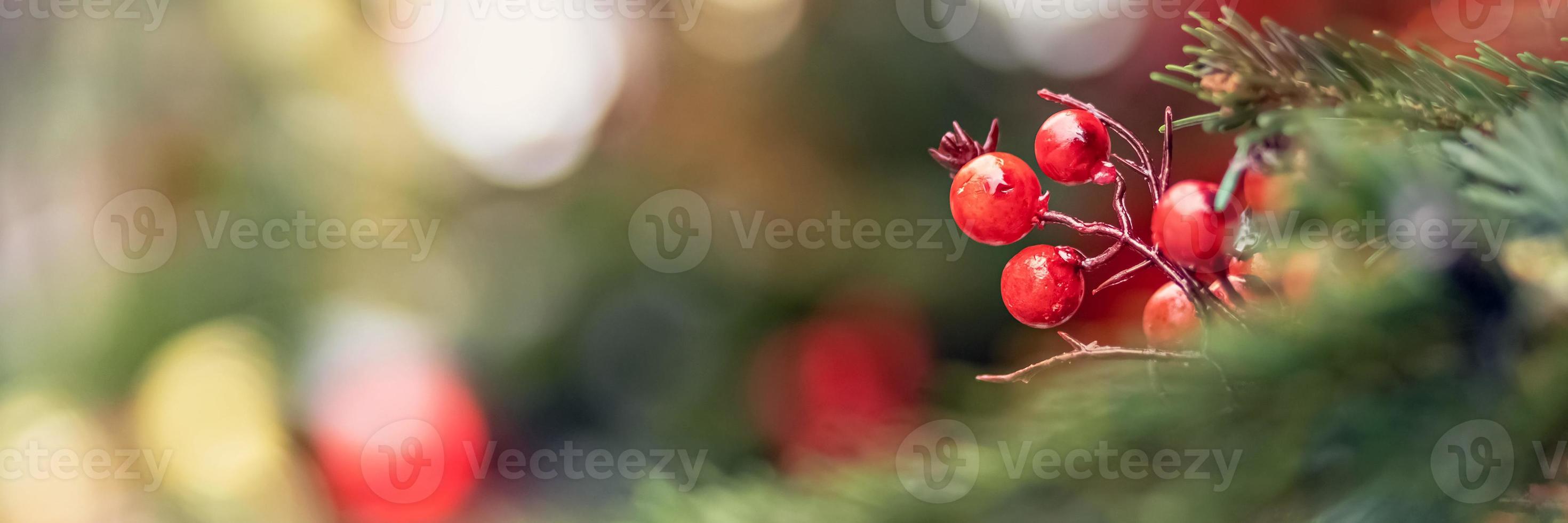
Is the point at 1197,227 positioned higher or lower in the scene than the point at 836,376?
higher

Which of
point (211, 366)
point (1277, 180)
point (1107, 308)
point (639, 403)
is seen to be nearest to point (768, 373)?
point (639, 403)

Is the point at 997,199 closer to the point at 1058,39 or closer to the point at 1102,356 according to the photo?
the point at 1102,356

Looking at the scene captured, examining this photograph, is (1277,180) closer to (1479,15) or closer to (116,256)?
(1479,15)

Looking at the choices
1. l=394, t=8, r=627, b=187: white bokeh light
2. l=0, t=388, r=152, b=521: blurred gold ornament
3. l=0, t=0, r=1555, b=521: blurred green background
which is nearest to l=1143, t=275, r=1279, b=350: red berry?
l=0, t=0, r=1555, b=521: blurred green background

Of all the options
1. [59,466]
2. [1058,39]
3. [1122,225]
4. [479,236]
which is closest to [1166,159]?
[1122,225]

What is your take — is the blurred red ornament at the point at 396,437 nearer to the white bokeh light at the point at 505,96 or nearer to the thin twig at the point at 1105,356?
the white bokeh light at the point at 505,96

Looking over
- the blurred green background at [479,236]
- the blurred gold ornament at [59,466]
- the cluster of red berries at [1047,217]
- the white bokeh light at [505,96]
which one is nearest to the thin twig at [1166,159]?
the cluster of red berries at [1047,217]

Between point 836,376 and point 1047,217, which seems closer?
point 1047,217
